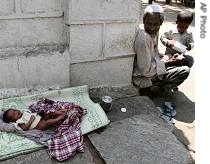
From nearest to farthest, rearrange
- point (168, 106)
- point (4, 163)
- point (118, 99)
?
point (4, 163) → point (118, 99) → point (168, 106)

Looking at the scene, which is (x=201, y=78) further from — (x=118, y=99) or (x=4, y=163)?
(x=118, y=99)

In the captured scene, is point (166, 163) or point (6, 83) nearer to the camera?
point (166, 163)

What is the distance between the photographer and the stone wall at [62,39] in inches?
127

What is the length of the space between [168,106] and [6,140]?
2019mm

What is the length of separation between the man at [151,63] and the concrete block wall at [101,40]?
0.35 ft

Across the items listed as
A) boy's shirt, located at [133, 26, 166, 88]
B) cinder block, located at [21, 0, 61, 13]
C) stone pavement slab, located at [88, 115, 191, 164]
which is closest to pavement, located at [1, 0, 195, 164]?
→ stone pavement slab, located at [88, 115, 191, 164]

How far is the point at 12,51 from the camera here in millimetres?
3266

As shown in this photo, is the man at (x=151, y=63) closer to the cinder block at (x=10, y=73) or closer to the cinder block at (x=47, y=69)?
the cinder block at (x=47, y=69)

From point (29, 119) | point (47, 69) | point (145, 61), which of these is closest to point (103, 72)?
point (145, 61)

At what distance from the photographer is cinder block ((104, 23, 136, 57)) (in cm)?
359

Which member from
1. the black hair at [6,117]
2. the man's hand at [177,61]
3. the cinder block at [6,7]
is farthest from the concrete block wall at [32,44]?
the man's hand at [177,61]

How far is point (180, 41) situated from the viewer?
14.7 ft

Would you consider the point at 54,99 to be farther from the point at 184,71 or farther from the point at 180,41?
the point at 180,41

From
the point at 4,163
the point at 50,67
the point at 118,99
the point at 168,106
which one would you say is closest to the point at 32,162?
the point at 4,163
